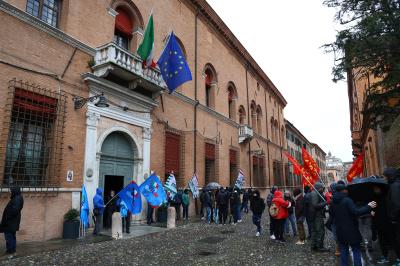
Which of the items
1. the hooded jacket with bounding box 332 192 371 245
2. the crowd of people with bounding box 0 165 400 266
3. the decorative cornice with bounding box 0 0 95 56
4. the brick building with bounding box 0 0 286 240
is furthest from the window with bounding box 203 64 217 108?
the hooded jacket with bounding box 332 192 371 245

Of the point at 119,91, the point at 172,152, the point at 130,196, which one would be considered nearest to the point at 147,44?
the point at 119,91

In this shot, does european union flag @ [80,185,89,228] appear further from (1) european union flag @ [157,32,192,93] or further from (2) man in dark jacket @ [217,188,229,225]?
(1) european union flag @ [157,32,192,93]

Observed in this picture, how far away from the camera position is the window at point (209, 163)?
19292 millimetres

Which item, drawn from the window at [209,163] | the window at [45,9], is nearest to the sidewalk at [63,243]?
the window at [45,9]

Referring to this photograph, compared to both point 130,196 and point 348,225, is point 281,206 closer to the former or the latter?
point 348,225

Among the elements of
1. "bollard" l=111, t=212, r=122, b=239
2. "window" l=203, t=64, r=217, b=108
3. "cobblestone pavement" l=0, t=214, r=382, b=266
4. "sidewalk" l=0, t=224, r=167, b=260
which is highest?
"window" l=203, t=64, r=217, b=108

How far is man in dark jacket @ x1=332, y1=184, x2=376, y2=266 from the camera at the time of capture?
205 inches

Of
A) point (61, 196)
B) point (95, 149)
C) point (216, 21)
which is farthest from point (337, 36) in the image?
point (216, 21)

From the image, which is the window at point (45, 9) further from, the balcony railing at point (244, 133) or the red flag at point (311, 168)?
the balcony railing at point (244, 133)

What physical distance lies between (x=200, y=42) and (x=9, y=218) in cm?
1604

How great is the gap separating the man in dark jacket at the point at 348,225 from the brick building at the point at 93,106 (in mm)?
7566

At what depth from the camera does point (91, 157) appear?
1114 centimetres

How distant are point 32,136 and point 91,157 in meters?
2.18

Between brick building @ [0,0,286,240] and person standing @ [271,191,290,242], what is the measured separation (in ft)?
20.7
